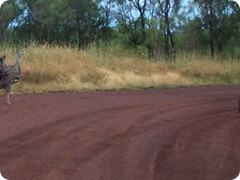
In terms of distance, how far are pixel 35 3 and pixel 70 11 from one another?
0.99 metres

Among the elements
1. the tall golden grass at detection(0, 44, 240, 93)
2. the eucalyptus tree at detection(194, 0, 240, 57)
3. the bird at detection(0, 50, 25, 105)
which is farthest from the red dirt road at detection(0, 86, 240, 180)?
the tall golden grass at detection(0, 44, 240, 93)

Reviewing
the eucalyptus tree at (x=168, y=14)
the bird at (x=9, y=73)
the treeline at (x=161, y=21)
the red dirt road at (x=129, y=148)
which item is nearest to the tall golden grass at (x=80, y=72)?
the treeline at (x=161, y=21)

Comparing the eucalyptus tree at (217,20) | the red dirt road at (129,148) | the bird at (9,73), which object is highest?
the eucalyptus tree at (217,20)

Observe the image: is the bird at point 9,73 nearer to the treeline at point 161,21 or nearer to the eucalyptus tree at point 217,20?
the treeline at point 161,21

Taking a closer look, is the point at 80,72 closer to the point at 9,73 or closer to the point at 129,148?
the point at 9,73

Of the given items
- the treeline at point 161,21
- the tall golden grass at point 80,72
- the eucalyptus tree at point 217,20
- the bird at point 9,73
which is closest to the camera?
the eucalyptus tree at point 217,20

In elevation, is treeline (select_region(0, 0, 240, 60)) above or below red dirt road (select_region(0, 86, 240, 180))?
above

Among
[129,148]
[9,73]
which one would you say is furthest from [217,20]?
[9,73]

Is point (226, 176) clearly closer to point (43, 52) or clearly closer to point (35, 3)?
point (35, 3)

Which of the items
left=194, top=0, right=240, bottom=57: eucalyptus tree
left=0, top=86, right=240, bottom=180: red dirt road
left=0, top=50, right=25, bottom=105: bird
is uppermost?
left=194, top=0, right=240, bottom=57: eucalyptus tree

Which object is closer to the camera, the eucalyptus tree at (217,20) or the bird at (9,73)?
the eucalyptus tree at (217,20)

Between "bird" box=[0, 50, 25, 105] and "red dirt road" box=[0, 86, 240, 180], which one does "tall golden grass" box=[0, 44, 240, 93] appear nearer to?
"bird" box=[0, 50, 25, 105]

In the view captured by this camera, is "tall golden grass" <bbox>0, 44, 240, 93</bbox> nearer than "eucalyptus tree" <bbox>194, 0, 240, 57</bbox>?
No

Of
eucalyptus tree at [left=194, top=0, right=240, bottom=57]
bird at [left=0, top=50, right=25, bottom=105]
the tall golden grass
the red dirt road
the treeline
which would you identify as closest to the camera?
the red dirt road
